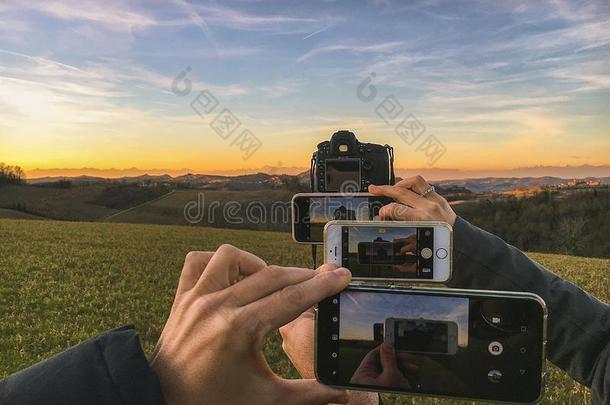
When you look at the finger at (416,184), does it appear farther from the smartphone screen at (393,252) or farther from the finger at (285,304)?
the finger at (285,304)

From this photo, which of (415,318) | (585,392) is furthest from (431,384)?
(585,392)

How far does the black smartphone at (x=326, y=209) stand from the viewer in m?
2.75

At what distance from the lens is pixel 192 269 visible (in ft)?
4.70

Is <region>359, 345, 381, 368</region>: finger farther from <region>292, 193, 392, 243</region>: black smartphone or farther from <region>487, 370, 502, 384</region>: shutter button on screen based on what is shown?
<region>292, 193, 392, 243</region>: black smartphone

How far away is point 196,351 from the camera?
1.18 metres

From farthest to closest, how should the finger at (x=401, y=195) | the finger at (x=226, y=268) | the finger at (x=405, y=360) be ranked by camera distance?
the finger at (x=401, y=195) → the finger at (x=405, y=360) → the finger at (x=226, y=268)

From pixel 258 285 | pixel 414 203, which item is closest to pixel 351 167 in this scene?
pixel 414 203

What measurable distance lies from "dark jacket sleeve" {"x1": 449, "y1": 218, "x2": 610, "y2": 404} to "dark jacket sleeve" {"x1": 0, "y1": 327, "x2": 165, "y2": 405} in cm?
178

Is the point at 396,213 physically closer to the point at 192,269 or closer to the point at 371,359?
the point at 371,359

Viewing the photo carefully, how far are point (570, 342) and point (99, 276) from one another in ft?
48.7

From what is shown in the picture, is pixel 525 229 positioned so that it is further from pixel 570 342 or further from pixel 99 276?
pixel 570 342

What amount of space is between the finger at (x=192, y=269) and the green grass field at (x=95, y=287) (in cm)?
551

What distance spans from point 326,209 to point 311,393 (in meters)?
1.42

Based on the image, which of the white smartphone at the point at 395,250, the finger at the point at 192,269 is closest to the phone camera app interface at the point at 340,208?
the white smartphone at the point at 395,250
